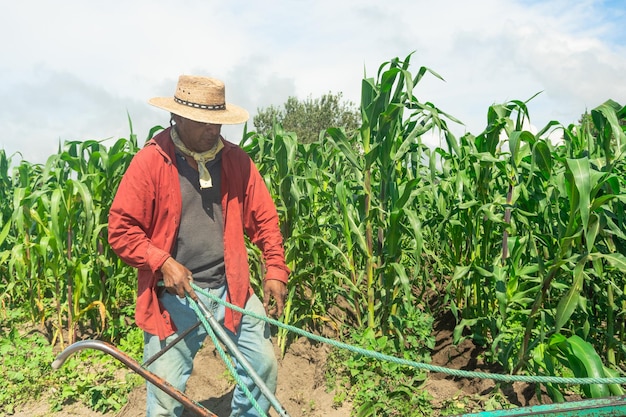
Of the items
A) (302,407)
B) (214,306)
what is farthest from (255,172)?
(302,407)

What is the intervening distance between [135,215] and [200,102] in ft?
2.08

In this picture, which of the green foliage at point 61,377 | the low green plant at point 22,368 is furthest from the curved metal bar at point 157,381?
the low green plant at point 22,368

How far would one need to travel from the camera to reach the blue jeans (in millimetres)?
2605

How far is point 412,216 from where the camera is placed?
3.29 meters

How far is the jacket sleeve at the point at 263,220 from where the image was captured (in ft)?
9.41

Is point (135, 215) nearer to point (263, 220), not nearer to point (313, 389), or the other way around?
point (263, 220)

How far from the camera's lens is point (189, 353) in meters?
2.71

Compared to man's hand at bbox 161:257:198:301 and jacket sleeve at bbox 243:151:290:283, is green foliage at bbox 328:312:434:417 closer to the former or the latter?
jacket sleeve at bbox 243:151:290:283

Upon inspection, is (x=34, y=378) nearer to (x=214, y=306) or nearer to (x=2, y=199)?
(x=214, y=306)

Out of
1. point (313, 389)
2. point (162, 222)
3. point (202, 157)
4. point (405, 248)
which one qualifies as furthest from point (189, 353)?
point (405, 248)

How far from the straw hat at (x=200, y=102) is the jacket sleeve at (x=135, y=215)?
0.28m

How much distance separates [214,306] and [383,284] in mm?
1371

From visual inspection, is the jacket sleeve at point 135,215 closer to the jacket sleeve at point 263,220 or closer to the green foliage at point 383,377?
the jacket sleeve at point 263,220

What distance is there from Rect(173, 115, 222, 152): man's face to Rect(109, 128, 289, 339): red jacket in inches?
3.8
